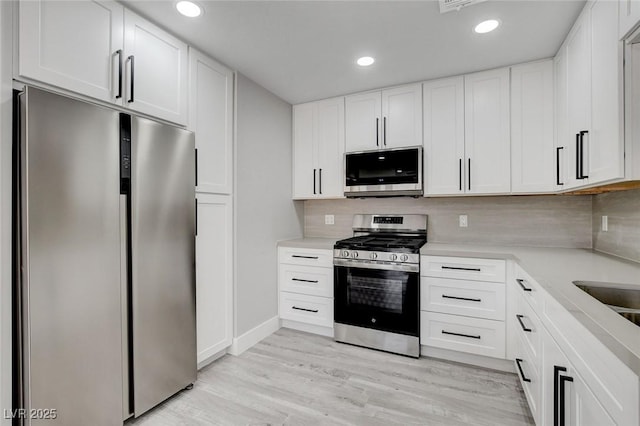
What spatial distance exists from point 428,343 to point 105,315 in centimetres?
228

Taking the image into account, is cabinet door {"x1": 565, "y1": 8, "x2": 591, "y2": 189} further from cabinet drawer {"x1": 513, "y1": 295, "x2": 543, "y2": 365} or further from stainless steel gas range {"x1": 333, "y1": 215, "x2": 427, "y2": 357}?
stainless steel gas range {"x1": 333, "y1": 215, "x2": 427, "y2": 357}

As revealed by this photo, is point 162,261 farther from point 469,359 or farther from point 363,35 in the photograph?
point 469,359

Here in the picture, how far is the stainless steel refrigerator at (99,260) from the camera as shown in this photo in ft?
4.42

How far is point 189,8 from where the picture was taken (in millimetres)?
1821

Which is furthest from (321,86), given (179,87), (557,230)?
(557,230)

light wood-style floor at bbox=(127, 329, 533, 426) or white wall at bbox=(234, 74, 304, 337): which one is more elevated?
white wall at bbox=(234, 74, 304, 337)

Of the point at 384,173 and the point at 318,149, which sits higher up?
the point at 318,149

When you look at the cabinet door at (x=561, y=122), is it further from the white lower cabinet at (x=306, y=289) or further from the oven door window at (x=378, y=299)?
the white lower cabinet at (x=306, y=289)

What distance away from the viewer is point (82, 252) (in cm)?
150

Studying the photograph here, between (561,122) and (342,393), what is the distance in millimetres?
2481

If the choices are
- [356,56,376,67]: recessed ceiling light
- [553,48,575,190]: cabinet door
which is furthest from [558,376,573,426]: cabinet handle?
[356,56,376,67]: recessed ceiling light

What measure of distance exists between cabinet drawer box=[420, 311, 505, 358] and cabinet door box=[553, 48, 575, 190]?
3.89 feet

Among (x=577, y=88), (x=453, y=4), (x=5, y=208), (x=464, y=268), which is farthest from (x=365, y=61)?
(x=5, y=208)

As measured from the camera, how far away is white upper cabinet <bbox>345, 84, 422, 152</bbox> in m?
2.88
